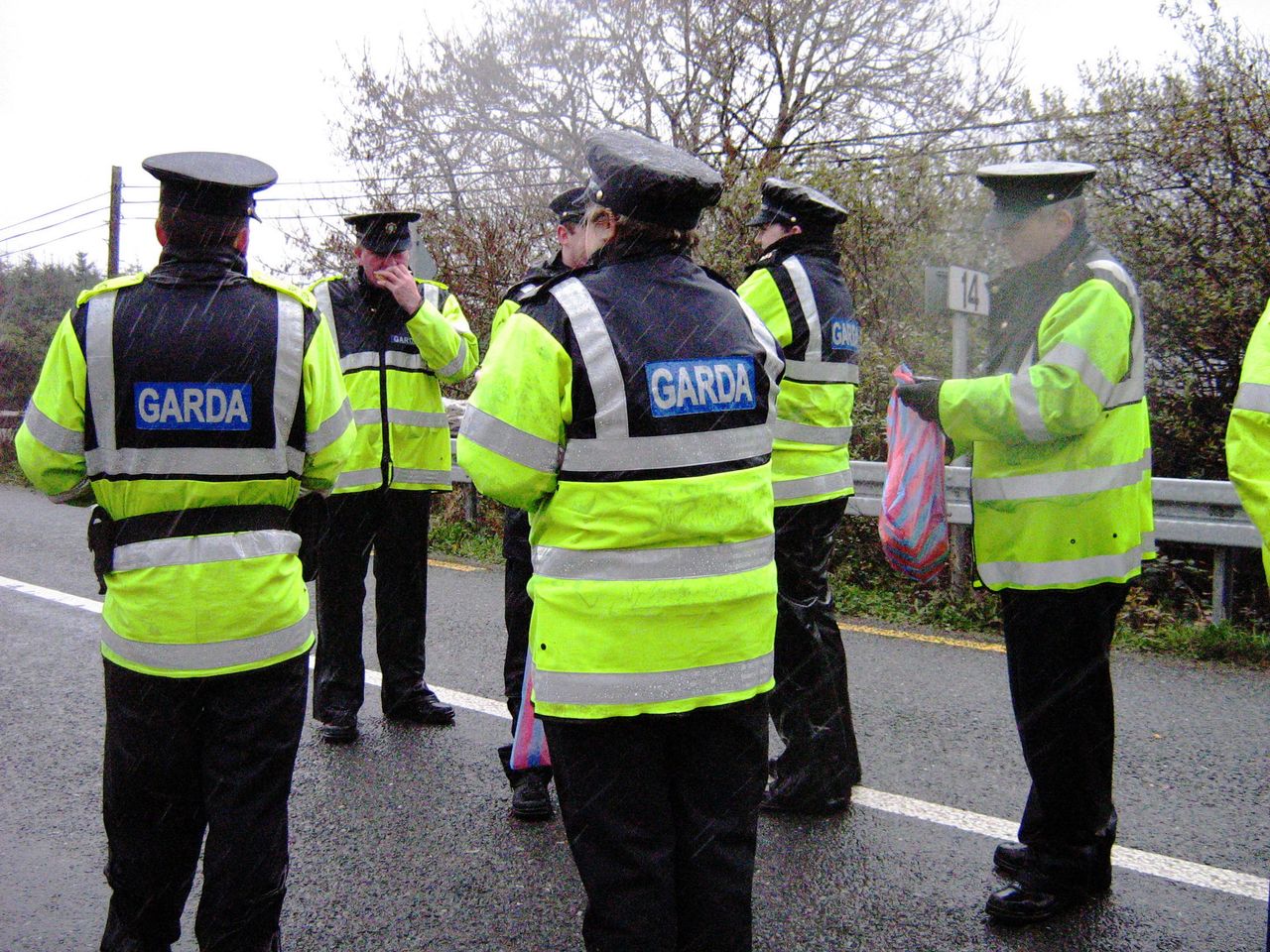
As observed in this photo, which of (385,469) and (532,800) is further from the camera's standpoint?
(385,469)

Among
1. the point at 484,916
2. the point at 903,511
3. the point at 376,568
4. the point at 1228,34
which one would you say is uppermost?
the point at 1228,34

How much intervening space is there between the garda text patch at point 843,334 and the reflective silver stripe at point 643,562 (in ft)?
5.92

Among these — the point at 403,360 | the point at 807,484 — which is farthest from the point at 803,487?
the point at 403,360

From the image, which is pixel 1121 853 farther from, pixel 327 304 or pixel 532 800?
pixel 327 304

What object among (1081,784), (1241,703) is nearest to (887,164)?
(1241,703)

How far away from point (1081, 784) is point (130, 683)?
2.49 meters

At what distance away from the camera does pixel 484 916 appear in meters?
3.16

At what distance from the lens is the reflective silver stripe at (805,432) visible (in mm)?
3775

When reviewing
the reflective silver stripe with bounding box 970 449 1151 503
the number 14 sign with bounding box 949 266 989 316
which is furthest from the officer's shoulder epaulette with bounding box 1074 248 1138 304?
the number 14 sign with bounding box 949 266 989 316

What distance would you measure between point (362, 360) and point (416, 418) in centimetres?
33

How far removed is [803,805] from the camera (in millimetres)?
3783

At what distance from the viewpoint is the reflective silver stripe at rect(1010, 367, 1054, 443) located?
9.53 ft

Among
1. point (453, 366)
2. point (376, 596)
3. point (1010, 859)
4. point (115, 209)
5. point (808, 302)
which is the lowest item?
point (1010, 859)

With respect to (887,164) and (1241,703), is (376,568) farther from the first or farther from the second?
(887,164)
